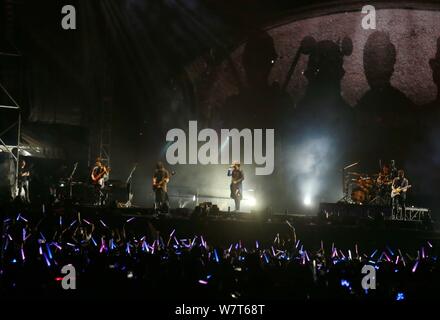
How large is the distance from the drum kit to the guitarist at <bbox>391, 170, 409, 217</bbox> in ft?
1.72

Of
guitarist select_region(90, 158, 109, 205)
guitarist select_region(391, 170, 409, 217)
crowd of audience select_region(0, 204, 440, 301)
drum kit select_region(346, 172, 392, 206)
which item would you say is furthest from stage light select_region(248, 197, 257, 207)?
crowd of audience select_region(0, 204, 440, 301)

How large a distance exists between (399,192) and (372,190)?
1.13m

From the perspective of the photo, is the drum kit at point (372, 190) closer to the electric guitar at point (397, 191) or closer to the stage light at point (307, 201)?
the electric guitar at point (397, 191)

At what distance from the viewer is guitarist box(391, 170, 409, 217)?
46.1 feet

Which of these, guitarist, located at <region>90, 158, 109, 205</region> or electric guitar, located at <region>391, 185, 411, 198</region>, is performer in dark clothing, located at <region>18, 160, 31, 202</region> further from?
electric guitar, located at <region>391, 185, 411, 198</region>

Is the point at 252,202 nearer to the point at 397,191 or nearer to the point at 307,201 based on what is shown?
the point at 307,201

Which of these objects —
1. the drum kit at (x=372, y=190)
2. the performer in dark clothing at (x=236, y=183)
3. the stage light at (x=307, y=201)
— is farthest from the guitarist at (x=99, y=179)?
the drum kit at (x=372, y=190)

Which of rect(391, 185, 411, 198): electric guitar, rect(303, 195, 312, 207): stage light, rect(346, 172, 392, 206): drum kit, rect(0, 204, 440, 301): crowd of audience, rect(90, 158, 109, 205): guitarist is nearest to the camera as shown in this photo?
rect(0, 204, 440, 301): crowd of audience

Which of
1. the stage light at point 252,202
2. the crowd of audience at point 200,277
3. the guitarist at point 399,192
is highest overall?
the guitarist at point 399,192

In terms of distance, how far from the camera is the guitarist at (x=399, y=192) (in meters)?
14.0

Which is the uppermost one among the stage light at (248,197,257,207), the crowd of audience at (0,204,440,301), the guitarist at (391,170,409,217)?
the guitarist at (391,170,409,217)

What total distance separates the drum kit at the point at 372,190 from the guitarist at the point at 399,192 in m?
0.52

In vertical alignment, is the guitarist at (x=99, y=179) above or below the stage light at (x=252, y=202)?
above
